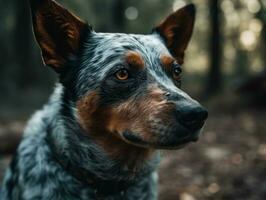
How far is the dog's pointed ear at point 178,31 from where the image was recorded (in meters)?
5.05

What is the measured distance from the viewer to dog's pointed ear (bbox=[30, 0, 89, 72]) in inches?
167

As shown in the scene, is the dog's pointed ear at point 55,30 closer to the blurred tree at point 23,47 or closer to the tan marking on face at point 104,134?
the tan marking on face at point 104,134

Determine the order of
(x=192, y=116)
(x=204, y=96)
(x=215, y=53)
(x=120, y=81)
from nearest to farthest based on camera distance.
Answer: (x=192, y=116), (x=120, y=81), (x=204, y=96), (x=215, y=53)

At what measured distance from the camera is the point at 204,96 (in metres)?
20.3

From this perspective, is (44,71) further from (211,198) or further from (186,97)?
(186,97)

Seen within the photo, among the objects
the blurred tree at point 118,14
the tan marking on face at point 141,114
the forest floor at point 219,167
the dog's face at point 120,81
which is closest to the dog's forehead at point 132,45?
the dog's face at point 120,81

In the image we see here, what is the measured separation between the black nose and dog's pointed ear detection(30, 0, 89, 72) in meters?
1.33

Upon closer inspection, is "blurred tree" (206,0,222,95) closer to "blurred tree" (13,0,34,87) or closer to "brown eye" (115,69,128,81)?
"blurred tree" (13,0,34,87)

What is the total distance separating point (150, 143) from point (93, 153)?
2.28 ft

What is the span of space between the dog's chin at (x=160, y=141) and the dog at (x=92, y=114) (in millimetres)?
11

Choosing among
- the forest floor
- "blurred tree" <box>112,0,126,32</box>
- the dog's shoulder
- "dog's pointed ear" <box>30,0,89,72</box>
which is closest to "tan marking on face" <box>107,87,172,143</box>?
the dog's shoulder

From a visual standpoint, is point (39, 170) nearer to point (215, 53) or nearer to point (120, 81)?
point (120, 81)

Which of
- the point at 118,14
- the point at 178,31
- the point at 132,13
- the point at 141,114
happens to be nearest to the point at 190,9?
the point at 178,31

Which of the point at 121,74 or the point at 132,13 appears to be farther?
the point at 132,13
